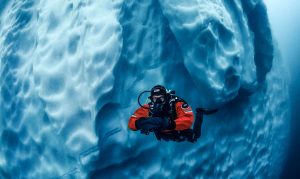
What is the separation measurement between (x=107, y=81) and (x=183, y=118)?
2.41 ft

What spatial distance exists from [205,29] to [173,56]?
0.39 meters

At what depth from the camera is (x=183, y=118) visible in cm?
201

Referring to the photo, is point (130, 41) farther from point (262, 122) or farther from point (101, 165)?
point (262, 122)

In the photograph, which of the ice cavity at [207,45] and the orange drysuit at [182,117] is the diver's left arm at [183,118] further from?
the ice cavity at [207,45]

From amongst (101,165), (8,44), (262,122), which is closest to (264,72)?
(262,122)

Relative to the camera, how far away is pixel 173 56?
8.65 ft

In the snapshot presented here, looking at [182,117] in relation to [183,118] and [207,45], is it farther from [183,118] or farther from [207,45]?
[207,45]

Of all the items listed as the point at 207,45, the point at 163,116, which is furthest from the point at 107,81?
the point at 207,45

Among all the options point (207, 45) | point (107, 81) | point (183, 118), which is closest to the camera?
point (183, 118)

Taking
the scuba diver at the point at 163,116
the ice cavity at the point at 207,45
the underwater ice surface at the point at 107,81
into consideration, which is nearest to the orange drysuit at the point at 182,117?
the scuba diver at the point at 163,116

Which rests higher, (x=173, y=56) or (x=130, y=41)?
(x=130, y=41)

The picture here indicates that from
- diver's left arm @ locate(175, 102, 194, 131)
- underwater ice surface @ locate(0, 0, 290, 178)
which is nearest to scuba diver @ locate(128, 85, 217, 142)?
diver's left arm @ locate(175, 102, 194, 131)

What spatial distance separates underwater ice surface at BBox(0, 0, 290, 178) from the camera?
7.68 feet

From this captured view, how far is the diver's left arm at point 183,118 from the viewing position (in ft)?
6.58
